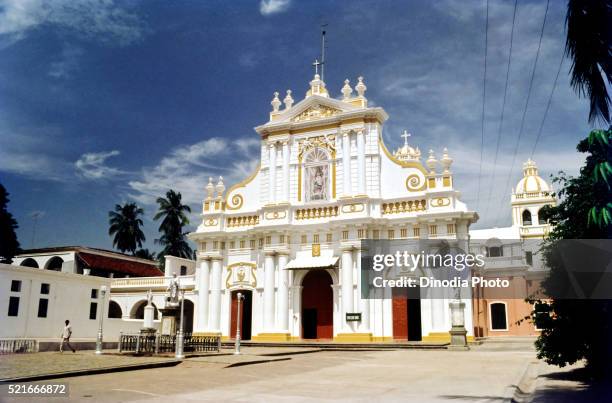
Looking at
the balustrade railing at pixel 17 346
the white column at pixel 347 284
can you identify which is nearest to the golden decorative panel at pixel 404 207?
the white column at pixel 347 284

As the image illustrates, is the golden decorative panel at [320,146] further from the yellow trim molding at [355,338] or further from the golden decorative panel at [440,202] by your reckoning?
the yellow trim molding at [355,338]

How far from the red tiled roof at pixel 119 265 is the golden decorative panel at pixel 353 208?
21320 mm

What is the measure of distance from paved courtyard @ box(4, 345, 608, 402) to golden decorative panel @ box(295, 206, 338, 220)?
14.7m

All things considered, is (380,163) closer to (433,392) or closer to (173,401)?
(433,392)

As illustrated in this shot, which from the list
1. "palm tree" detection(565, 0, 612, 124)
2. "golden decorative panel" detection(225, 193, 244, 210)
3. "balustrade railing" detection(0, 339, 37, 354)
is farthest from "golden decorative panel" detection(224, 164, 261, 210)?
"palm tree" detection(565, 0, 612, 124)

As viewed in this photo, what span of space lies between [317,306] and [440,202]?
30.7 ft

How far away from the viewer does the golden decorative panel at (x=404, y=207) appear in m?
30.8

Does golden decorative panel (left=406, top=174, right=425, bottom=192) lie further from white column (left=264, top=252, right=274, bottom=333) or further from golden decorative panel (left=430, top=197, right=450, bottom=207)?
white column (left=264, top=252, right=274, bottom=333)

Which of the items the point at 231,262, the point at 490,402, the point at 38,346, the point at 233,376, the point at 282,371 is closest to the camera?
the point at 490,402

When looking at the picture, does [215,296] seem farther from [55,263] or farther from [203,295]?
[55,263]

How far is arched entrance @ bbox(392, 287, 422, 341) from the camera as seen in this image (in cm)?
2984

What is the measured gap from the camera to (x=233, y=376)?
13.7 meters

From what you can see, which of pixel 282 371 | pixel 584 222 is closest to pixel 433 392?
pixel 584 222

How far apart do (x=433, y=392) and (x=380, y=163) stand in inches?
886
